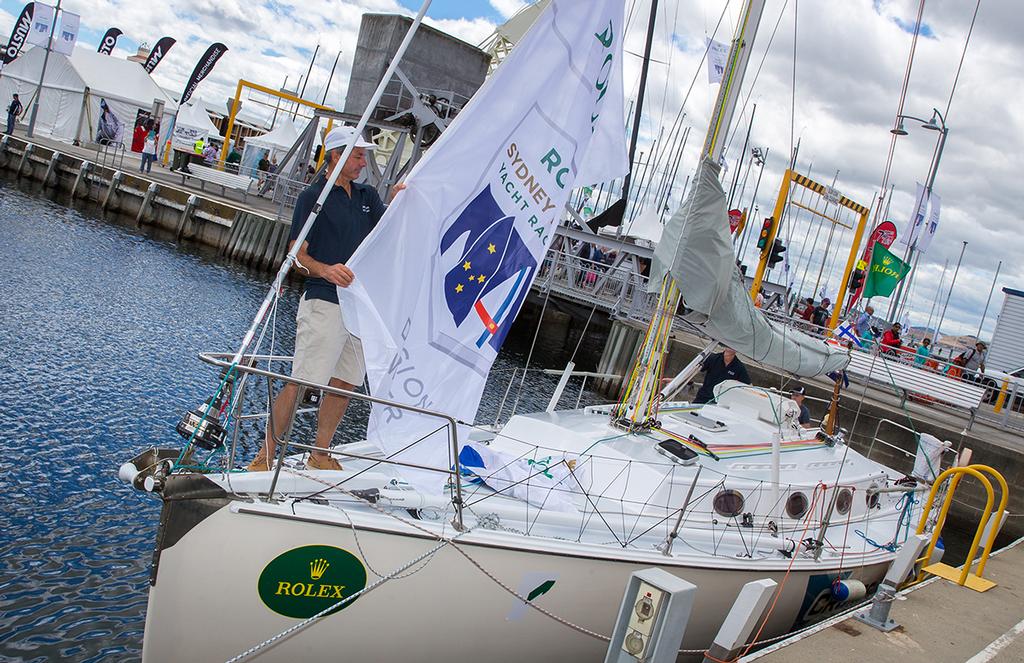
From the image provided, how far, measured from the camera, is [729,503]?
7.24 meters

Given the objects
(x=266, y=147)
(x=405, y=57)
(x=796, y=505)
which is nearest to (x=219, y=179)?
(x=405, y=57)

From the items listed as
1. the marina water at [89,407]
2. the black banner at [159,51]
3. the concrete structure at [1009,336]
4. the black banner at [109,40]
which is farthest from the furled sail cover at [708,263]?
the black banner at [109,40]

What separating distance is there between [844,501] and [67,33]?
36.7 metres

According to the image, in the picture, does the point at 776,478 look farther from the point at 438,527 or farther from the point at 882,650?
the point at 438,527

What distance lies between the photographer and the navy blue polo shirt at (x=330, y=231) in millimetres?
5516

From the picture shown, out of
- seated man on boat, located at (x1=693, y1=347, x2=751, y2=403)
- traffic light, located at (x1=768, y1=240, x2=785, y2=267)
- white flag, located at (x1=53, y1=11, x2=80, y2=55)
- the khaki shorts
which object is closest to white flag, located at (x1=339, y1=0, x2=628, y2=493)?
the khaki shorts

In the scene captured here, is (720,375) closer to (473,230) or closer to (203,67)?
(473,230)

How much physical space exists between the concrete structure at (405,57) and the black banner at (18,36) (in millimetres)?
16153

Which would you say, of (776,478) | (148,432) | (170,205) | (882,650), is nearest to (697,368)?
(776,478)

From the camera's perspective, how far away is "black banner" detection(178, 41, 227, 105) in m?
42.1

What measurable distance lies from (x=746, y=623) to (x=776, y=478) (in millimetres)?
2089

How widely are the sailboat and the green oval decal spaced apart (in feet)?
0.04

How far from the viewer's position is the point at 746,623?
220 inches

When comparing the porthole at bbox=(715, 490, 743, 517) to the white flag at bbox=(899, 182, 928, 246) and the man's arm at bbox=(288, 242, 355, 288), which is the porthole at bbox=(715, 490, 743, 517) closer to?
the man's arm at bbox=(288, 242, 355, 288)
